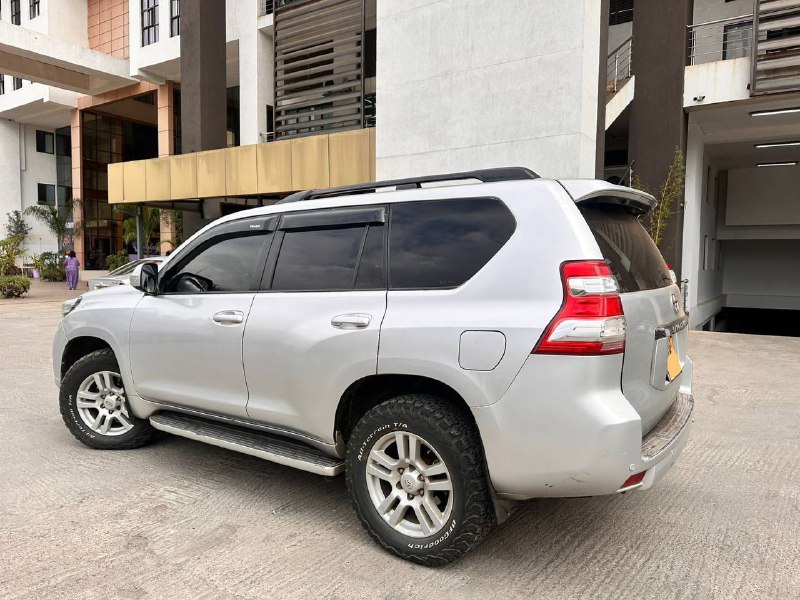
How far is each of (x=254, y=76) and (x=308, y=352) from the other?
17480 millimetres

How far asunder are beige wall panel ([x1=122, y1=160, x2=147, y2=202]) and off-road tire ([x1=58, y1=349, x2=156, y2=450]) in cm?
1430

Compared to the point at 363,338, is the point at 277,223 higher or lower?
higher

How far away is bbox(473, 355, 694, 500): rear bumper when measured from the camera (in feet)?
8.32

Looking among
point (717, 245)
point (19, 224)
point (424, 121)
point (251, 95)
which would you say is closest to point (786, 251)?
point (717, 245)

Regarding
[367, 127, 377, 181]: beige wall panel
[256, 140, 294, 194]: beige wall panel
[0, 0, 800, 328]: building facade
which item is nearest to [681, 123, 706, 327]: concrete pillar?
[0, 0, 800, 328]: building facade

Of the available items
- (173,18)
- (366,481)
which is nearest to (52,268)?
(173,18)

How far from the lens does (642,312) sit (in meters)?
2.84

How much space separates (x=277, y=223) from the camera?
3.75 metres

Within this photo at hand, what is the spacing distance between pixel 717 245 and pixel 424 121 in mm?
15985

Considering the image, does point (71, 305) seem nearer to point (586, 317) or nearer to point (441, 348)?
point (441, 348)

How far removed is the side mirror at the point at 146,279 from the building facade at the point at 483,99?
805cm

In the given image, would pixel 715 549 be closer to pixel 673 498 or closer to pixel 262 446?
pixel 673 498

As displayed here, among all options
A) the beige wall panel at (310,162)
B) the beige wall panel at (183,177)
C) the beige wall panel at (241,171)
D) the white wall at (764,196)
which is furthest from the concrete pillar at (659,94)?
the beige wall panel at (183,177)

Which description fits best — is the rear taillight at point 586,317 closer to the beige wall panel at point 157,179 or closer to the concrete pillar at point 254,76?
the beige wall panel at point 157,179
